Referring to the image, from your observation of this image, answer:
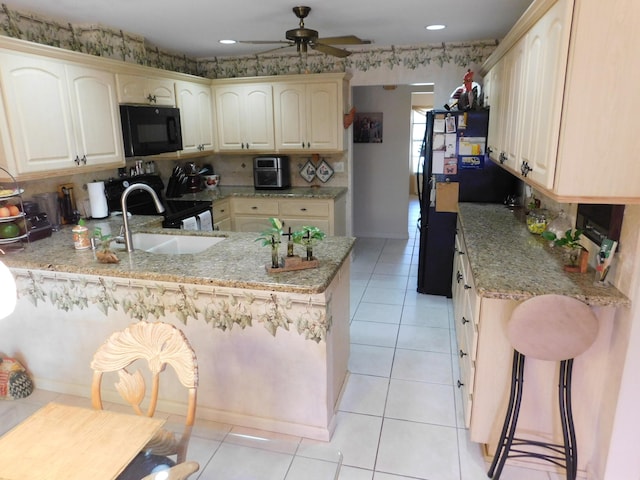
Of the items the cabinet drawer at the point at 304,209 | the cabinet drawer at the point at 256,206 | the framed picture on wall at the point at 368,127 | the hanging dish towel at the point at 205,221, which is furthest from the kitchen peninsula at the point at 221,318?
the framed picture on wall at the point at 368,127

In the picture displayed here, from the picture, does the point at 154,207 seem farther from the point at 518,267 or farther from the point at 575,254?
the point at 575,254

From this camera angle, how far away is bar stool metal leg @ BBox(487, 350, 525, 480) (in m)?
1.91

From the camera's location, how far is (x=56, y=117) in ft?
9.21

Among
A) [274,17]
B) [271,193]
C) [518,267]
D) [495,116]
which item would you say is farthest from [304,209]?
[518,267]

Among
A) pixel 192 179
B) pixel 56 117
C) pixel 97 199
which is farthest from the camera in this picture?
pixel 192 179

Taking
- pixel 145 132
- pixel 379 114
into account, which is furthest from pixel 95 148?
pixel 379 114

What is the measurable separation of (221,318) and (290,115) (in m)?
2.92

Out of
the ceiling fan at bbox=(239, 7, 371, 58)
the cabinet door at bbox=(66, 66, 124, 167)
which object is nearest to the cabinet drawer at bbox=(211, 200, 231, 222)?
the cabinet door at bbox=(66, 66, 124, 167)

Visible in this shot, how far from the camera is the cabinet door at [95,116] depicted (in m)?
2.95

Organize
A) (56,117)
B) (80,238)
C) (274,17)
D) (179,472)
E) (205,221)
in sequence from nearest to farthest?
1. (179,472)
2. (80,238)
3. (56,117)
4. (274,17)
5. (205,221)

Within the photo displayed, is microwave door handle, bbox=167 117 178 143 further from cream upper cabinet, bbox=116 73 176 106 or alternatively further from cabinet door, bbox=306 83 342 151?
cabinet door, bbox=306 83 342 151

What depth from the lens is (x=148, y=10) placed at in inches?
116

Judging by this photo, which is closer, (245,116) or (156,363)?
(156,363)

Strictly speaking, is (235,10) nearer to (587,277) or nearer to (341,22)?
(341,22)
